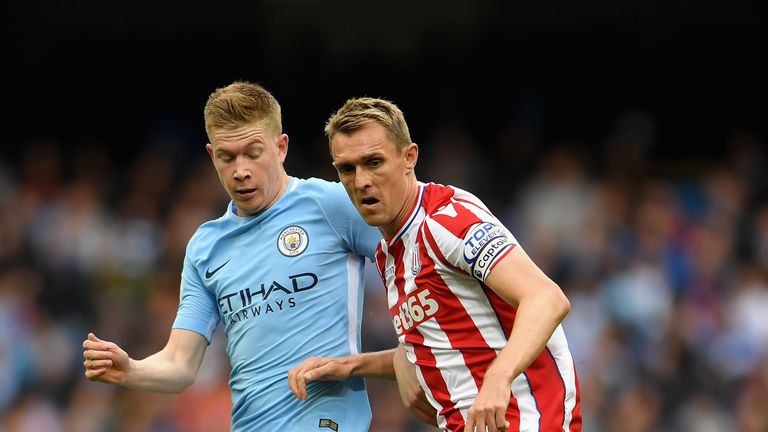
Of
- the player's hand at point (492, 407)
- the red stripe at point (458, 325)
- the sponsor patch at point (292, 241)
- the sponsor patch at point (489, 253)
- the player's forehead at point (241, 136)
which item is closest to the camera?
the player's hand at point (492, 407)

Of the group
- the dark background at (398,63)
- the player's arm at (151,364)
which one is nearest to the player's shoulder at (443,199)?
the player's arm at (151,364)

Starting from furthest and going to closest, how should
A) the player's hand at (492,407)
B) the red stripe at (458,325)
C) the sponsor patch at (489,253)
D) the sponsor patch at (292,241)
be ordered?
the sponsor patch at (292,241) → the red stripe at (458,325) → the sponsor patch at (489,253) → the player's hand at (492,407)

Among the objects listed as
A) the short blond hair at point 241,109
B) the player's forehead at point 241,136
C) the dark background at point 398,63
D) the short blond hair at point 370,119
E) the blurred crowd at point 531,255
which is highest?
the dark background at point 398,63

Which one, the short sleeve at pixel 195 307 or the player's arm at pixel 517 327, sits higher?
the short sleeve at pixel 195 307

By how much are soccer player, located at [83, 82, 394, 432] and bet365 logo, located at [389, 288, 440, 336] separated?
40 centimetres

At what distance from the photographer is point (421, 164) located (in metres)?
14.7

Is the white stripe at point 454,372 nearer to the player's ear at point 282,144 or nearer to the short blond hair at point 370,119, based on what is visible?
the short blond hair at point 370,119

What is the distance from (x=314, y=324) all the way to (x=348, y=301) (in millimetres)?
188

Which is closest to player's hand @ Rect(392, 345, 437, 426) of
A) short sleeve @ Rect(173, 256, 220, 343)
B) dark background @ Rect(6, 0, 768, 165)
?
short sleeve @ Rect(173, 256, 220, 343)

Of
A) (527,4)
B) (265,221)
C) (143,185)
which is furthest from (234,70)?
(265,221)

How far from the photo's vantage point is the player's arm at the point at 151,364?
4609mm

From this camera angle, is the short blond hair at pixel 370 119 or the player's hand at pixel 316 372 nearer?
the short blond hair at pixel 370 119

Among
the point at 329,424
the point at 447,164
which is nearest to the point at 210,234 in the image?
the point at 329,424

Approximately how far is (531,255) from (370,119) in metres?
8.14
